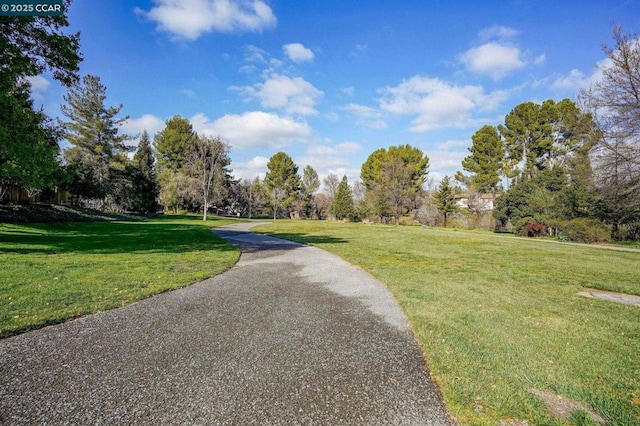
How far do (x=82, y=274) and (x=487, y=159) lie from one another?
1890 inches

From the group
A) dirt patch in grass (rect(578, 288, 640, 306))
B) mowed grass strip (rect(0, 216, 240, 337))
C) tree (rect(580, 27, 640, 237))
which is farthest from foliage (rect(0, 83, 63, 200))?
tree (rect(580, 27, 640, 237))

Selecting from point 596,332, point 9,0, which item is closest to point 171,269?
point 596,332

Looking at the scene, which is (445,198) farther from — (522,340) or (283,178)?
(522,340)

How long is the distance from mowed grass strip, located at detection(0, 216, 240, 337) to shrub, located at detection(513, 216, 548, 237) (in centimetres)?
2438

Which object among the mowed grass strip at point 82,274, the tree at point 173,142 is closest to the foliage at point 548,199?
the mowed grass strip at point 82,274

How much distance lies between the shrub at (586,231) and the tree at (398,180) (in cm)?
2261

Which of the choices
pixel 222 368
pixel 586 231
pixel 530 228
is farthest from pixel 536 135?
pixel 222 368

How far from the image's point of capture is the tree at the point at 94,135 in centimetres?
2948

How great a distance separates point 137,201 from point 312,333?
39516 millimetres

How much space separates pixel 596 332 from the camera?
3943 millimetres

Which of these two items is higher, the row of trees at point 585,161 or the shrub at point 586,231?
the row of trees at point 585,161

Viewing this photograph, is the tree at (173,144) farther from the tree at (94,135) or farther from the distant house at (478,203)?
the distant house at (478,203)

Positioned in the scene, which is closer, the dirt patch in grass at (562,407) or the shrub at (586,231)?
the dirt patch in grass at (562,407)

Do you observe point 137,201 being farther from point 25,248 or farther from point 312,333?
point 312,333
